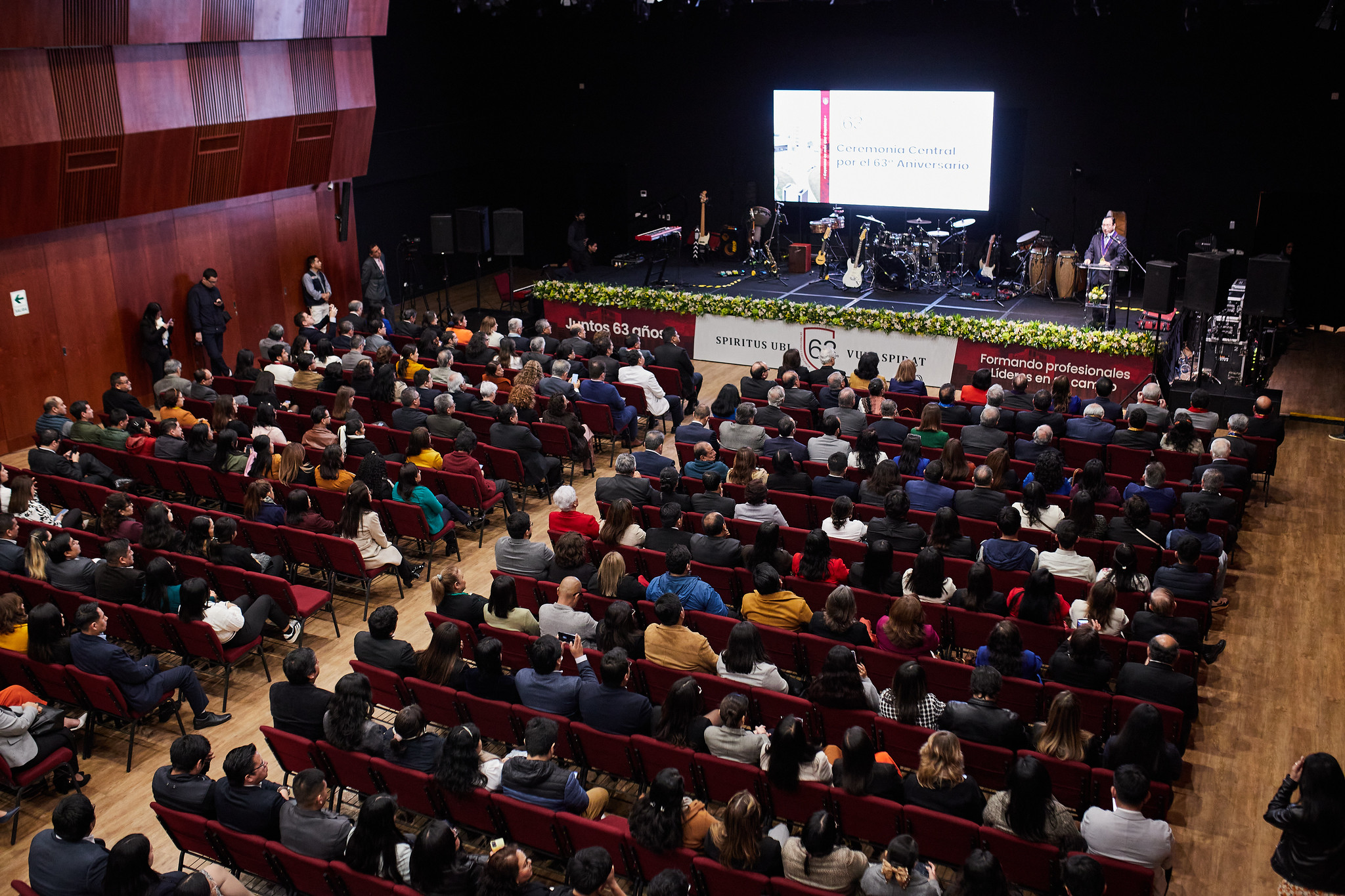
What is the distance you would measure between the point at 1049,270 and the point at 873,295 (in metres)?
2.54

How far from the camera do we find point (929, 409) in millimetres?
8945

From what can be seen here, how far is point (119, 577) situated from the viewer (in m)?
7.03

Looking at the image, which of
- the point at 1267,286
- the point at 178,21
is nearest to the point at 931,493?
the point at 1267,286

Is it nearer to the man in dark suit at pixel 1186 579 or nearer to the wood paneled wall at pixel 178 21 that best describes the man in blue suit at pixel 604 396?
the man in dark suit at pixel 1186 579

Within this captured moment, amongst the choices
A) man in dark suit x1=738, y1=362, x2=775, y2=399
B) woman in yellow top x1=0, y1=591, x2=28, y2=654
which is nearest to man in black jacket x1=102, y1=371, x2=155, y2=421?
woman in yellow top x1=0, y1=591, x2=28, y2=654

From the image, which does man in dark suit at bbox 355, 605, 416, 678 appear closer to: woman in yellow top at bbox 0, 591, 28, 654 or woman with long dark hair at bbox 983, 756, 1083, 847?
woman in yellow top at bbox 0, 591, 28, 654

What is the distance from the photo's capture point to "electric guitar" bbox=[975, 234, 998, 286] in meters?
16.2

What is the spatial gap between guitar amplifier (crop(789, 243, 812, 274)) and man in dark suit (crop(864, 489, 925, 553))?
34.6 ft

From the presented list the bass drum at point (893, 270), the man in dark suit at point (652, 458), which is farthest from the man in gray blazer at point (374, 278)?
the man in dark suit at point (652, 458)

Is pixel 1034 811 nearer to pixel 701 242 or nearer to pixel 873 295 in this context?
pixel 873 295

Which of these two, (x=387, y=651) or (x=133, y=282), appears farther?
(x=133, y=282)

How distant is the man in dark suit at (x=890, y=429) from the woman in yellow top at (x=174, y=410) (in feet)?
20.7

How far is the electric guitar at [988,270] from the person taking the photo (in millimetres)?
16219

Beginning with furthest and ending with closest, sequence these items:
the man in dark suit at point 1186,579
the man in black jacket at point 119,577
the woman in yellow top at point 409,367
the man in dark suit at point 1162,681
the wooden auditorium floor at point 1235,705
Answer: the woman in yellow top at point 409,367 → the man in black jacket at point 119,577 → the man in dark suit at point 1186,579 → the wooden auditorium floor at point 1235,705 → the man in dark suit at point 1162,681
